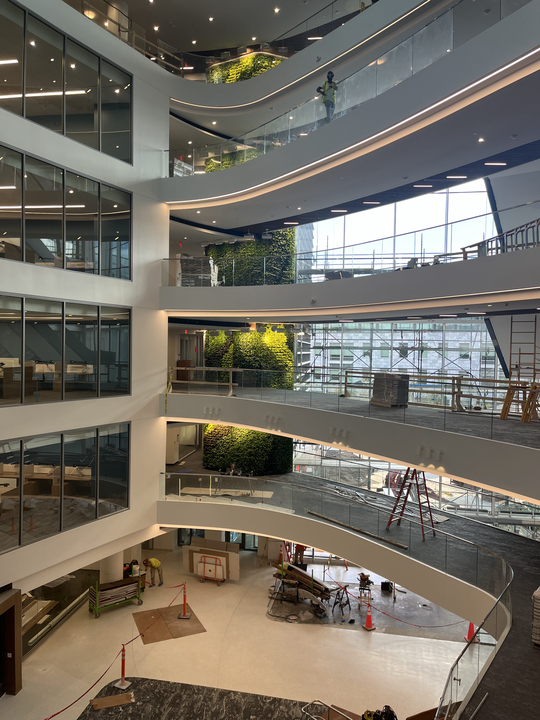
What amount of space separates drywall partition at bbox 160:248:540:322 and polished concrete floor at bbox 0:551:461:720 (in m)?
8.32

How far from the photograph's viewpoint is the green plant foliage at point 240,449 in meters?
17.2

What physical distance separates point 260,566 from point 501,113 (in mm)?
14849

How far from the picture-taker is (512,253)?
8.10 metres

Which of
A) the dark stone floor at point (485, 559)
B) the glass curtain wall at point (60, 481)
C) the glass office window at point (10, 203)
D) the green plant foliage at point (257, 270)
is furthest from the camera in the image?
the green plant foliage at point (257, 270)

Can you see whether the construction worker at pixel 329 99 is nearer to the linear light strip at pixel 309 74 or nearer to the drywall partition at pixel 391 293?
the linear light strip at pixel 309 74

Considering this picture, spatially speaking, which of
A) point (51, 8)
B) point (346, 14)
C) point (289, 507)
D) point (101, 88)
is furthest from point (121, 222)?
point (346, 14)

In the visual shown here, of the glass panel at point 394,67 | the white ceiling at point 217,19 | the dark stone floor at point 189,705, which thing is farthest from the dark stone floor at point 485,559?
the white ceiling at point 217,19

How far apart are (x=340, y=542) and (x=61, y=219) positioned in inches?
385

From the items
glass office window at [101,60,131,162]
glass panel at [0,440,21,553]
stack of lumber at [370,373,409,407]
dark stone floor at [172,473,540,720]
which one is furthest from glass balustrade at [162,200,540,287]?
glass panel at [0,440,21,553]

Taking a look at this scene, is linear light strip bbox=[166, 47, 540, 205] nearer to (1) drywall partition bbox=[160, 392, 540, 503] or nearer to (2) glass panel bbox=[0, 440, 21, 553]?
(1) drywall partition bbox=[160, 392, 540, 503]

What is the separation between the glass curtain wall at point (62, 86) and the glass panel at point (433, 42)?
7.25 meters

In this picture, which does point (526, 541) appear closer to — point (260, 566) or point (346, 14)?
point (260, 566)

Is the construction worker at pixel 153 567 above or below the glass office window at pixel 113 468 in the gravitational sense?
below

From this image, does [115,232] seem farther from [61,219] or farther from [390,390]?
[390,390]
